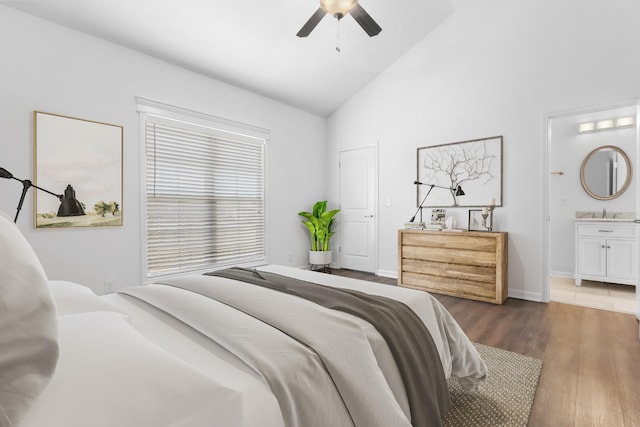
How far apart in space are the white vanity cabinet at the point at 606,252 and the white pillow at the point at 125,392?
5019 mm

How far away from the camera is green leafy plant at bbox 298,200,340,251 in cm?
495

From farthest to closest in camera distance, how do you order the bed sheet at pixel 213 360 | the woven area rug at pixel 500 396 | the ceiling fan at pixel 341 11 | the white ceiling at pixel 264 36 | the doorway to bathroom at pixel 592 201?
the doorway to bathroom at pixel 592 201 < the white ceiling at pixel 264 36 < the ceiling fan at pixel 341 11 < the woven area rug at pixel 500 396 < the bed sheet at pixel 213 360

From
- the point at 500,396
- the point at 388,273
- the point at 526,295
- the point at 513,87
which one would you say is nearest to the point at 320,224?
the point at 388,273

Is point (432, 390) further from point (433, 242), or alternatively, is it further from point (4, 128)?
point (4, 128)

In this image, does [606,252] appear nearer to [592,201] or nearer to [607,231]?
[607,231]


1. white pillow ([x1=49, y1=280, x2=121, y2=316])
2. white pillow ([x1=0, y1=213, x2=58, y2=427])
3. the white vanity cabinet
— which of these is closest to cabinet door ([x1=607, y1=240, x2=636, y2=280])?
the white vanity cabinet

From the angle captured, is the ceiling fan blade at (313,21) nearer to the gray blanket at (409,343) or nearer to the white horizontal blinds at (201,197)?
the white horizontal blinds at (201,197)

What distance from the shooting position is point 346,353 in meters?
1.04

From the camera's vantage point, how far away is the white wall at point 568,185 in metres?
4.43

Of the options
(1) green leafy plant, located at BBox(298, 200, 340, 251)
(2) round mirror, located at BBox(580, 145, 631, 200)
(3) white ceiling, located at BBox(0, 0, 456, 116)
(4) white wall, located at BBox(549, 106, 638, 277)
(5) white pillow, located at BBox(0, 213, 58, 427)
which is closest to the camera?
(5) white pillow, located at BBox(0, 213, 58, 427)

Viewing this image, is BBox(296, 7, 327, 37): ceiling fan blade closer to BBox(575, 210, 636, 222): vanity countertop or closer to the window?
the window

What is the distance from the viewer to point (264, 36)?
3582 millimetres

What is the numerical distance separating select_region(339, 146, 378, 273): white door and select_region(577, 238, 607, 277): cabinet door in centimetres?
268

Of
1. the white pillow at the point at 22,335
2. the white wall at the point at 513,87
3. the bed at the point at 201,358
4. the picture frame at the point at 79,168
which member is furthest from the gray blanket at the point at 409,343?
the white wall at the point at 513,87
